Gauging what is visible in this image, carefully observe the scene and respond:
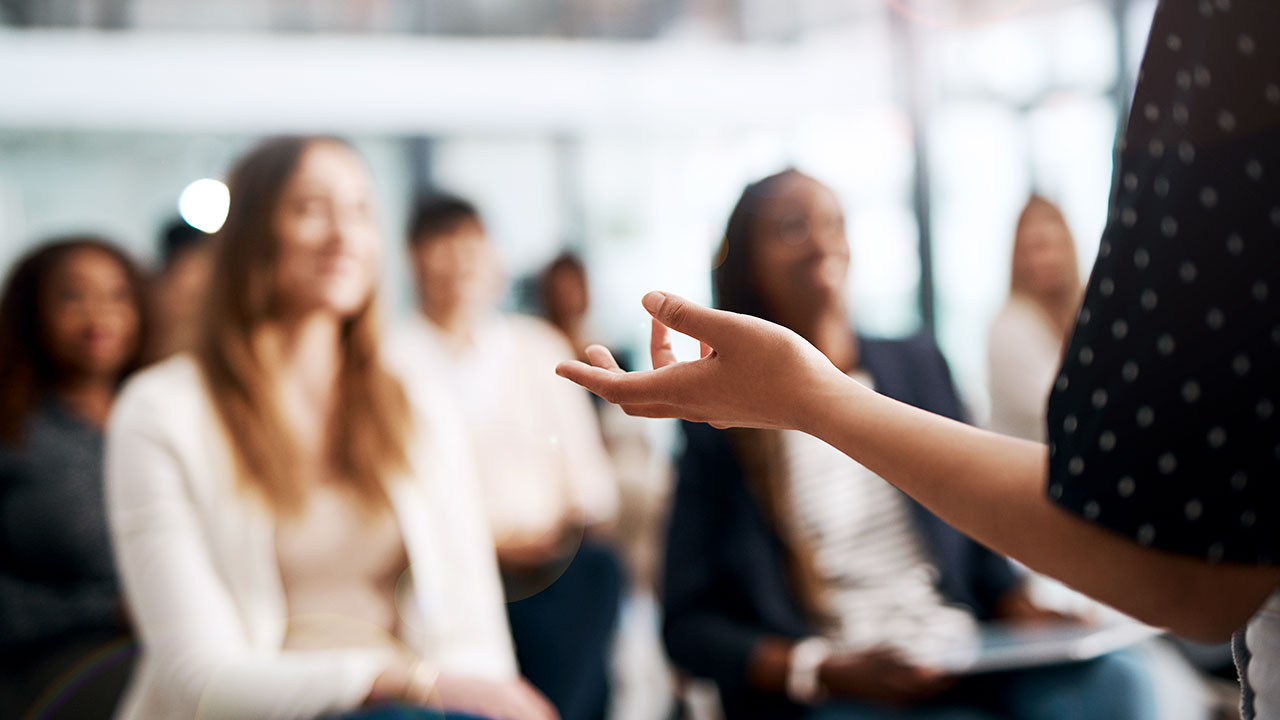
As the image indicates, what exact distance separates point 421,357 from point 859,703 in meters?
1.29

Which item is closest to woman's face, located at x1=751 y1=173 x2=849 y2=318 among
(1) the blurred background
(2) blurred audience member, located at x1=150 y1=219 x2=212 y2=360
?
(2) blurred audience member, located at x1=150 y1=219 x2=212 y2=360

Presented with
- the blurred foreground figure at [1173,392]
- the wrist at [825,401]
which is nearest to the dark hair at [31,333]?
the wrist at [825,401]

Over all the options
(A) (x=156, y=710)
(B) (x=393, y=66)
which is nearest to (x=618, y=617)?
(A) (x=156, y=710)

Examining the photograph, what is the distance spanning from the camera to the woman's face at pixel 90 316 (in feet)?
5.89

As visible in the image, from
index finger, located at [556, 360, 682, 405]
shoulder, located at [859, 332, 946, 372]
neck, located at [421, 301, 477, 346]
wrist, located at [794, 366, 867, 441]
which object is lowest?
shoulder, located at [859, 332, 946, 372]

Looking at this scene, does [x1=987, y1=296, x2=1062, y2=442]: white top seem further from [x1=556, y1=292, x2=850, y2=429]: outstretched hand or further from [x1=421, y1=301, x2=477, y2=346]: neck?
[x1=556, y1=292, x2=850, y2=429]: outstretched hand

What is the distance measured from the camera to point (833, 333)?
138 centimetres

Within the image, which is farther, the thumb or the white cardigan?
the white cardigan

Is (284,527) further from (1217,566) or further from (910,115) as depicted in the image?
(910,115)

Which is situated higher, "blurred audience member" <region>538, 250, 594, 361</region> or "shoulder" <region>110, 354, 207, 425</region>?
"shoulder" <region>110, 354, 207, 425</region>

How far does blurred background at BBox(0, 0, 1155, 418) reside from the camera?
14.7 ft

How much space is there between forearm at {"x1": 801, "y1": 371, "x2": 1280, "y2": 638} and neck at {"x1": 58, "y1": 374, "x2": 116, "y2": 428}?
66.0 inches

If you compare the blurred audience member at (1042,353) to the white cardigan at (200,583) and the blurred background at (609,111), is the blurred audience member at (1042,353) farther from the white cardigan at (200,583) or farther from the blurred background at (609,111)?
the blurred background at (609,111)

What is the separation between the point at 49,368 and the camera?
1.77 m
